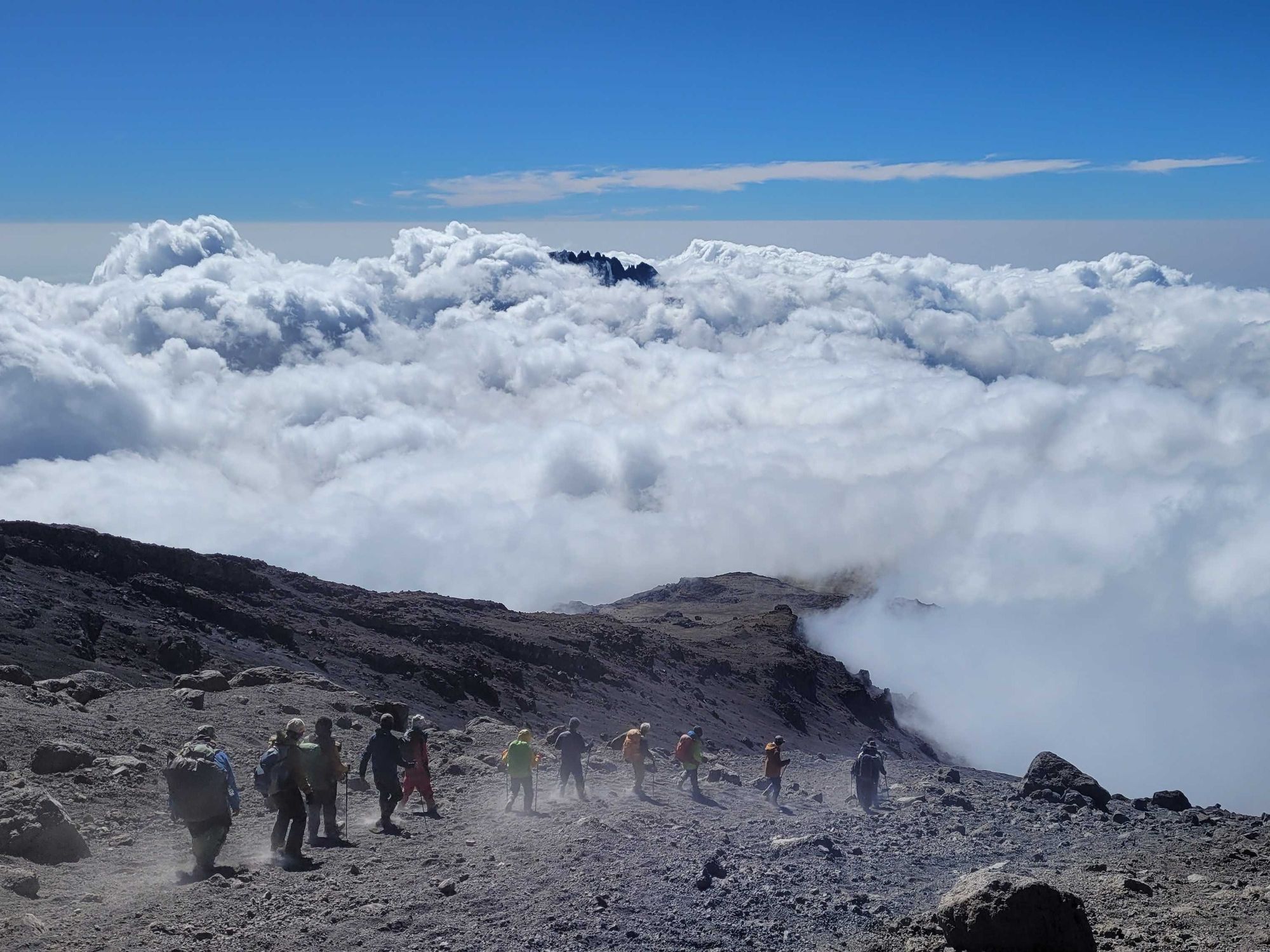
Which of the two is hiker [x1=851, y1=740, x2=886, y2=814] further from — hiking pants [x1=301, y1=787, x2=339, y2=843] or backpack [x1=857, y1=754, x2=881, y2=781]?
hiking pants [x1=301, y1=787, x2=339, y2=843]

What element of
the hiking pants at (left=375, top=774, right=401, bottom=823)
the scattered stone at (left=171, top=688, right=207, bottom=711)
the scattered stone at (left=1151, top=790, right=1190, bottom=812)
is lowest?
the scattered stone at (left=1151, top=790, right=1190, bottom=812)

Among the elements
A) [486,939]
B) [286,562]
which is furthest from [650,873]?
[286,562]

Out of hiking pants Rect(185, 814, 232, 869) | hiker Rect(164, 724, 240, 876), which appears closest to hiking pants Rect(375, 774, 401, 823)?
hiker Rect(164, 724, 240, 876)

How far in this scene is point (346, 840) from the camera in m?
11.8

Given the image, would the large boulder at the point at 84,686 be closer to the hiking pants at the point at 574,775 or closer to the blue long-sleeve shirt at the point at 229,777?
the blue long-sleeve shirt at the point at 229,777

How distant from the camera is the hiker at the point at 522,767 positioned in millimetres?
14516

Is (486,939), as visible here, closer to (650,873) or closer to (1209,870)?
(650,873)

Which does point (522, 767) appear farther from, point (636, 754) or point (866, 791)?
point (866, 791)

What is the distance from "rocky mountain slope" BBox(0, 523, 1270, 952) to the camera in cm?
910

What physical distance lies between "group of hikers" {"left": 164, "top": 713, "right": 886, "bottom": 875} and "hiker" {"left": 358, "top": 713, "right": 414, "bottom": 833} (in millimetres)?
10

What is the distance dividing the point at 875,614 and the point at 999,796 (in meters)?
54.2

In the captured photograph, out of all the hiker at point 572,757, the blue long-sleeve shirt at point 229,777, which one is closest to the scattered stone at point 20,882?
the blue long-sleeve shirt at point 229,777

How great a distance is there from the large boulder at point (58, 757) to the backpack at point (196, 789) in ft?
13.0

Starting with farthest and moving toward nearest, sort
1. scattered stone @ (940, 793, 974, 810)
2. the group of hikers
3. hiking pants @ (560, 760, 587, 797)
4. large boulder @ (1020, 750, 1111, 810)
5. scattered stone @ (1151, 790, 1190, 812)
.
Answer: large boulder @ (1020, 750, 1111, 810) → scattered stone @ (1151, 790, 1190, 812) → scattered stone @ (940, 793, 974, 810) → hiking pants @ (560, 760, 587, 797) → the group of hikers
